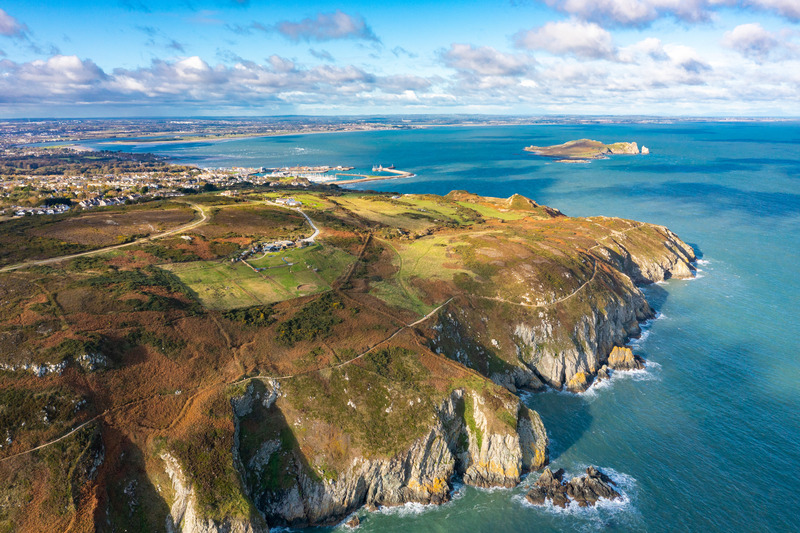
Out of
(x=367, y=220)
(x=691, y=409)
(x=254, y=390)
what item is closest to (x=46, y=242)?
(x=254, y=390)

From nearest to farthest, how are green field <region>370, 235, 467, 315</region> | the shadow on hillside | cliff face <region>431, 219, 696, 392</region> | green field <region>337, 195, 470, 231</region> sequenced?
the shadow on hillside, cliff face <region>431, 219, 696, 392</region>, green field <region>370, 235, 467, 315</region>, green field <region>337, 195, 470, 231</region>

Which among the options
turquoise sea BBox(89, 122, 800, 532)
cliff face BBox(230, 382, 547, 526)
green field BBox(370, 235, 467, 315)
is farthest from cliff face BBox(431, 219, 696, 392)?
cliff face BBox(230, 382, 547, 526)

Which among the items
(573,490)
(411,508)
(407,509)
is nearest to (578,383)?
(573,490)

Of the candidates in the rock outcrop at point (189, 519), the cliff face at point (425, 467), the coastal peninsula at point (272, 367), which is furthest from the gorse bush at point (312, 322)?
the rock outcrop at point (189, 519)

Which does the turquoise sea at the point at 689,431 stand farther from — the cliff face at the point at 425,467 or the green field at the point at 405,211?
the green field at the point at 405,211

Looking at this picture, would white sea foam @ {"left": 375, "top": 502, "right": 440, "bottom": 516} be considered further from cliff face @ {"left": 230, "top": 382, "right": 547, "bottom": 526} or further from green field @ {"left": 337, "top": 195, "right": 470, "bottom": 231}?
green field @ {"left": 337, "top": 195, "right": 470, "bottom": 231}

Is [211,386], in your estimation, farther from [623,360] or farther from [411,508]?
[623,360]
